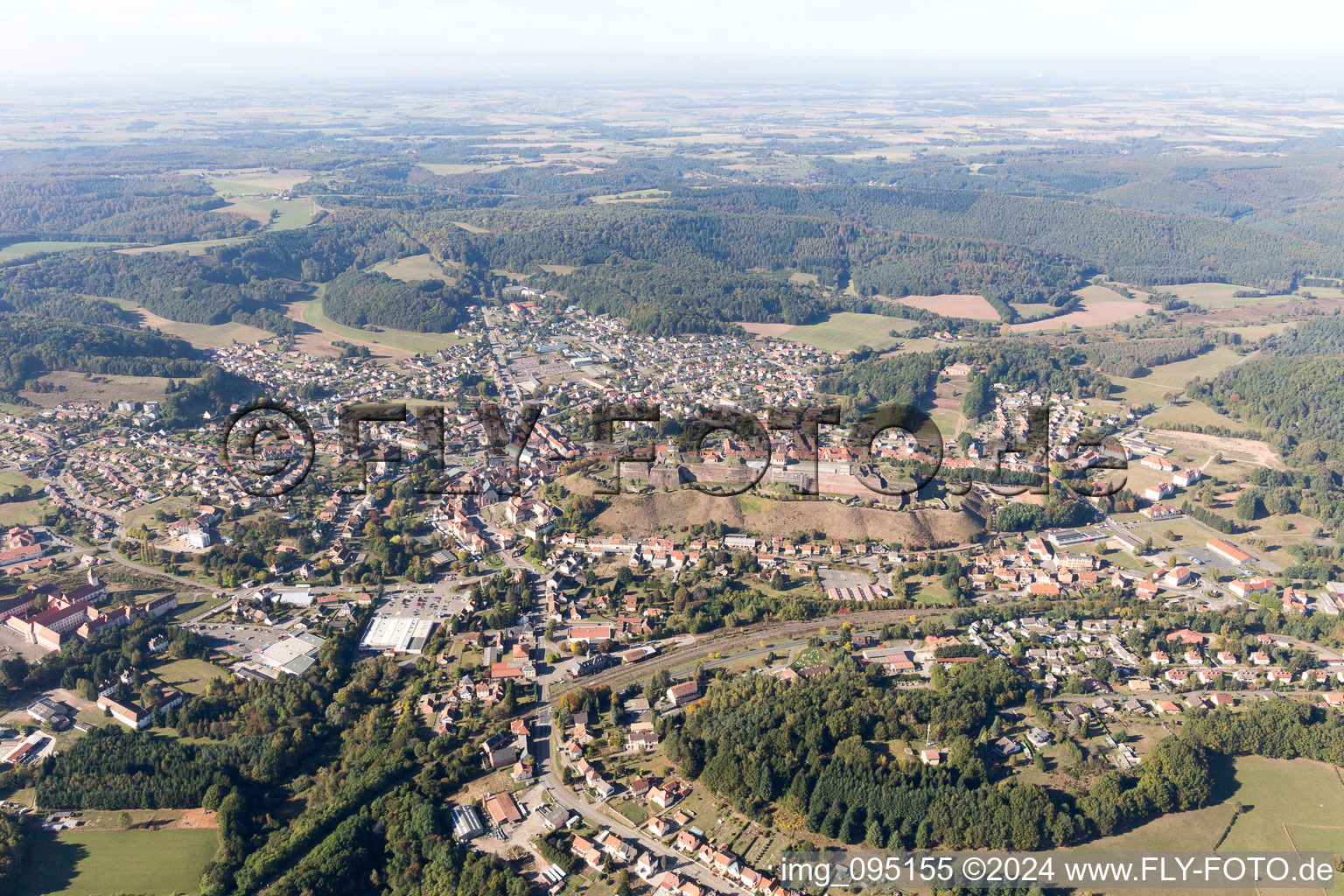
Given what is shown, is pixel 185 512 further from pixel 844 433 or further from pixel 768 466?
pixel 844 433

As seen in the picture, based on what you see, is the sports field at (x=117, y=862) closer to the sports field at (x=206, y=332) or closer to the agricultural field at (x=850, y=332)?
the sports field at (x=206, y=332)

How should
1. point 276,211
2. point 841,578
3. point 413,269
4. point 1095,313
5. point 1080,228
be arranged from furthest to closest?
point 276,211 < point 1080,228 < point 413,269 < point 1095,313 < point 841,578

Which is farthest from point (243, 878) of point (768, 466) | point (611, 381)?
point (611, 381)

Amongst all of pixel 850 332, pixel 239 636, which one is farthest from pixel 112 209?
pixel 239 636

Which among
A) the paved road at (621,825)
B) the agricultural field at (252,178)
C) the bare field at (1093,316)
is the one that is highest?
the agricultural field at (252,178)

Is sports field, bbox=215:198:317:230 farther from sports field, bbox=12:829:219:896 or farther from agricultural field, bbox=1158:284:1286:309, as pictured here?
agricultural field, bbox=1158:284:1286:309

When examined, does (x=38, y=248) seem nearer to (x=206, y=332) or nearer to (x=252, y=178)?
(x=206, y=332)

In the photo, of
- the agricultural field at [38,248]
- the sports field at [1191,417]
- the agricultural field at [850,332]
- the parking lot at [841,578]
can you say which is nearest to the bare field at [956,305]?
the agricultural field at [850,332]
